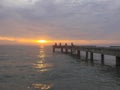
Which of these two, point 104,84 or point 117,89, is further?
point 104,84

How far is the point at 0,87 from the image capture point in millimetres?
21766

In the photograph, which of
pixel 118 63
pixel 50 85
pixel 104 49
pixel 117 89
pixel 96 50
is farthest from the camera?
pixel 96 50

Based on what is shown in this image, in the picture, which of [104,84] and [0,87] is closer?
[0,87]

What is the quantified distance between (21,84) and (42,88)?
2792 millimetres

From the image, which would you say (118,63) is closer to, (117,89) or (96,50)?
(96,50)

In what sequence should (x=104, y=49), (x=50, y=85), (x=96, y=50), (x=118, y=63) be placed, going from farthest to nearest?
(x=96, y=50) < (x=104, y=49) < (x=118, y=63) < (x=50, y=85)

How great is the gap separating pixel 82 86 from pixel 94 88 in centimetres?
142

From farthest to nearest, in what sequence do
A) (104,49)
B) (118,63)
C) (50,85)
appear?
(104,49) < (118,63) < (50,85)

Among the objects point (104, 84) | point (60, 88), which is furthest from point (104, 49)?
point (60, 88)

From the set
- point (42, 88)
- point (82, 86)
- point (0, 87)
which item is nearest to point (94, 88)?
point (82, 86)

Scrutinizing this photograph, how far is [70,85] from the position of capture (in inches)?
899

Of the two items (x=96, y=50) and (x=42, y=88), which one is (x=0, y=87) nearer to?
(x=42, y=88)

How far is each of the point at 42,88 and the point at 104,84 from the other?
647 cm

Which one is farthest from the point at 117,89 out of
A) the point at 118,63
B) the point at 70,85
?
the point at 118,63
